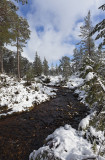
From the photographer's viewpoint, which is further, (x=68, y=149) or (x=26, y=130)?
(x=26, y=130)

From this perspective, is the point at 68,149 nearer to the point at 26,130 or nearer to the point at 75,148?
the point at 75,148

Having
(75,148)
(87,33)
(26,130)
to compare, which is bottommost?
(26,130)

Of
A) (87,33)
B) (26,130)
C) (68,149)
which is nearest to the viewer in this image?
(68,149)

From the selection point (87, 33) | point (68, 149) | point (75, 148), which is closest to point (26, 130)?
point (68, 149)

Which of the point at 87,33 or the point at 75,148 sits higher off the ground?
the point at 87,33

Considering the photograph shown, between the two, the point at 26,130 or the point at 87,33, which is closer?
the point at 26,130

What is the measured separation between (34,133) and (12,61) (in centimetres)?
3854

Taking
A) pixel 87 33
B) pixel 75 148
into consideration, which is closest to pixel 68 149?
pixel 75 148

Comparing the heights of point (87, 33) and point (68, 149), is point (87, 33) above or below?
above

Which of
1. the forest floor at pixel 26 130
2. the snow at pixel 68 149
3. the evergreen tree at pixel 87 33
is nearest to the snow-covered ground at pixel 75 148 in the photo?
the snow at pixel 68 149

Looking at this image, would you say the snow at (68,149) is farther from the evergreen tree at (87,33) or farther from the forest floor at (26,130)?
the evergreen tree at (87,33)

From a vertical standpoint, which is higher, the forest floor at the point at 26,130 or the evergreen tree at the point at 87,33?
the evergreen tree at the point at 87,33

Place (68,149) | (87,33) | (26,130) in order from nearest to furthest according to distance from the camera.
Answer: (68,149) < (26,130) < (87,33)

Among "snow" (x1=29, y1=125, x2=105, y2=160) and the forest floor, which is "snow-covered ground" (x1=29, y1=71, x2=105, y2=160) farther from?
the forest floor
